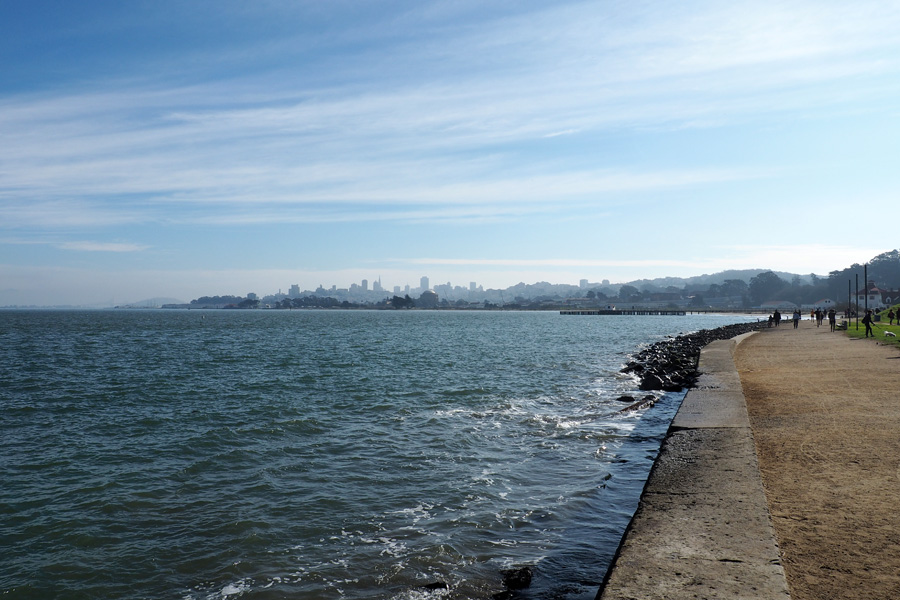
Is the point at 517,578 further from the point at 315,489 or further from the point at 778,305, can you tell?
the point at 778,305

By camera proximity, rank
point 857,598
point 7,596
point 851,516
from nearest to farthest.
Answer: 1. point 857,598
2. point 851,516
3. point 7,596

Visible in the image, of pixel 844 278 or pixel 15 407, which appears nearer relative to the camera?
pixel 15 407

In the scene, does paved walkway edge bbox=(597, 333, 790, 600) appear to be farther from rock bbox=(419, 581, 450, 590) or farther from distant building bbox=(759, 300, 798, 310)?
distant building bbox=(759, 300, 798, 310)

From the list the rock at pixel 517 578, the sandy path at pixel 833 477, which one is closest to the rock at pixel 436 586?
the rock at pixel 517 578

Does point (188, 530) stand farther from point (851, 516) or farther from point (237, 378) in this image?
point (237, 378)

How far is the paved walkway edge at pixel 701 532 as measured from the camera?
12.7 ft

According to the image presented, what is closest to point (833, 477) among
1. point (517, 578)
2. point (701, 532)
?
point (701, 532)

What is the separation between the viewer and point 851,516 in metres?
5.22

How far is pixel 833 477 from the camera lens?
6.38 m

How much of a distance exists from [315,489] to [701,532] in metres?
5.37

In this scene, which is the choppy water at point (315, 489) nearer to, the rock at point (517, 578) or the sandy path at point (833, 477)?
the rock at point (517, 578)

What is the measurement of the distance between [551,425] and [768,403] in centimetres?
412

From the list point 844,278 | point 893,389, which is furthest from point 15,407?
point 844,278

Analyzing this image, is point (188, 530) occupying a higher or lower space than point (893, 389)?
lower
